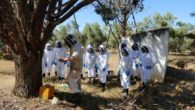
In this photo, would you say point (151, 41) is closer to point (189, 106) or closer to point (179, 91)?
point (179, 91)

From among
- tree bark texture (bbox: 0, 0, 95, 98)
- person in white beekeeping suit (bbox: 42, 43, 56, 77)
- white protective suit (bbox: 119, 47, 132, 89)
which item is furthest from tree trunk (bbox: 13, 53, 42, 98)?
person in white beekeeping suit (bbox: 42, 43, 56, 77)

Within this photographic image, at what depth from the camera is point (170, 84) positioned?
1485 centimetres

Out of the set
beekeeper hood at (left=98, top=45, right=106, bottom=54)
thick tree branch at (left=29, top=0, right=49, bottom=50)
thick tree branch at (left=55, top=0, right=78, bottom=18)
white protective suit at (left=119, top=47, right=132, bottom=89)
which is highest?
thick tree branch at (left=55, top=0, right=78, bottom=18)

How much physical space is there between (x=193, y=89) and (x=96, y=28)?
41.9m

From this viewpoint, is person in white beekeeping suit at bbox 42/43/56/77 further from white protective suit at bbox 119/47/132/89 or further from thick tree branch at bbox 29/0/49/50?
thick tree branch at bbox 29/0/49/50

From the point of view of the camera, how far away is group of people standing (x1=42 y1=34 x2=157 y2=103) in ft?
33.7

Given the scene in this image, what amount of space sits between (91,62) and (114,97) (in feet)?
9.66

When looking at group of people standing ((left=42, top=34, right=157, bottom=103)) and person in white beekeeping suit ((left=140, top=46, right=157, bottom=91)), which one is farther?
person in white beekeeping suit ((left=140, top=46, right=157, bottom=91))

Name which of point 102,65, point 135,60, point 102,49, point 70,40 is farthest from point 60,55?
point 70,40

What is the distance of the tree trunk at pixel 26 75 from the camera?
1045 centimetres

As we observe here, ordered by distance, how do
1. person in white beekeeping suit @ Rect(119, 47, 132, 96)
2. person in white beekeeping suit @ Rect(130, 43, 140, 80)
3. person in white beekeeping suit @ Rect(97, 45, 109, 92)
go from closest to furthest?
person in white beekeeping suit @ Rect(119, 47, 132, 96) < person in white beekeeping suit @ Rect(97, 45, 109, 92) < person in white beekeeping suit @ Rect(130, 43, 140, 80)

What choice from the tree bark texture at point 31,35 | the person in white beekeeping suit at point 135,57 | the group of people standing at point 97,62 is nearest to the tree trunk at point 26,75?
the tree bark texture at point 31,35

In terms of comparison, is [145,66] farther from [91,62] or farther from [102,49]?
[91,62]

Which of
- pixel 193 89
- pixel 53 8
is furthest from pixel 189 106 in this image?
pixel 53 8
